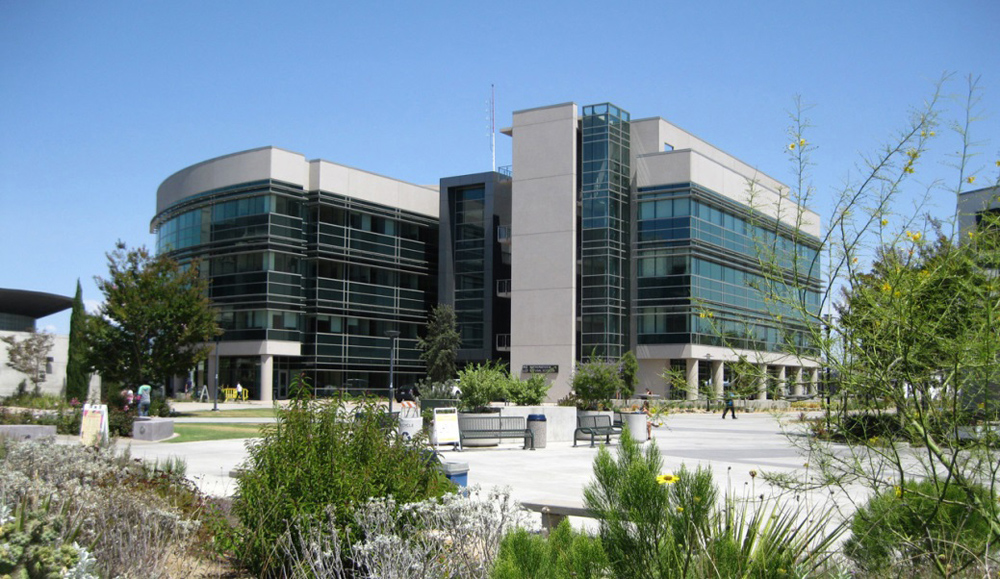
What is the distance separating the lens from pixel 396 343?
63719 millimetres

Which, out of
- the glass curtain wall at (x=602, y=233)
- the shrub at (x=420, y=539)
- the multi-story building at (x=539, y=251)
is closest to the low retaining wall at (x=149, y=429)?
the shrub at (x=420, y=539)

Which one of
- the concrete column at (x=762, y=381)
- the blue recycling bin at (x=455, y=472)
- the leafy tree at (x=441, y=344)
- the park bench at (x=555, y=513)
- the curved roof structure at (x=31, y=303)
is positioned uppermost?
the curved roof structure at (x=31, y=303)

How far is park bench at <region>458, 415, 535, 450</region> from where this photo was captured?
807 inches

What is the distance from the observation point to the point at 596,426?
23.6 meters

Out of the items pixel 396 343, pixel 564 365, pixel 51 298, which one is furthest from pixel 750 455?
pixel 51 298

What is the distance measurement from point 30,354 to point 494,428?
127ft

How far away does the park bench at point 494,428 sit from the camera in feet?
67.3

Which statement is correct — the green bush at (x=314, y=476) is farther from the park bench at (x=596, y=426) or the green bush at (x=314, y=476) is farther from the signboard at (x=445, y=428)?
the park bench at (x=596, y=426)

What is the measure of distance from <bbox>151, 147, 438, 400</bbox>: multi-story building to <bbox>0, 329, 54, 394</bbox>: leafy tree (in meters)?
9.79

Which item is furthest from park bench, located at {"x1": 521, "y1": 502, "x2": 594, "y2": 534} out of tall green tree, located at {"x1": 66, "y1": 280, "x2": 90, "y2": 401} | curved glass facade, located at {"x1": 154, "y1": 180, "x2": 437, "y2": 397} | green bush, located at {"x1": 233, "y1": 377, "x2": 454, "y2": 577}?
curved glass facade, located at {"x1": 154, "y1": 180, "x2": 437, "y2": 397}

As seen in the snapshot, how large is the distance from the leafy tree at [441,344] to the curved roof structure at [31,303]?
30.0 m

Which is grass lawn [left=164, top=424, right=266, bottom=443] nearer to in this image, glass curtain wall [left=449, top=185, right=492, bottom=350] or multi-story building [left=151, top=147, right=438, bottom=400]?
multi-story building [left=151, top=147, right=438, bottom=400]

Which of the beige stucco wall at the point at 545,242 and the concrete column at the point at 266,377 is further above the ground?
the beige stucco wall at the point at 545,242

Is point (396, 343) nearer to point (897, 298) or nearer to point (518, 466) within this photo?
point (518, 466)
